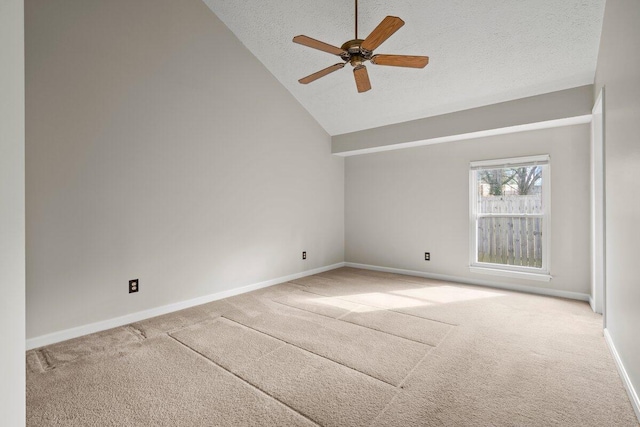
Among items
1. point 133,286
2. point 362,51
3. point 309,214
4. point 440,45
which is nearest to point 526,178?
point 440,45

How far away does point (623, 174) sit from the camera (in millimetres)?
1961

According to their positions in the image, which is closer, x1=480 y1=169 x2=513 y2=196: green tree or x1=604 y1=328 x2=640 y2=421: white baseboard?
x1=604 y1=328 x2=640 y2=421: white baseboard

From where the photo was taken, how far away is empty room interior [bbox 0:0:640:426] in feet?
5.74

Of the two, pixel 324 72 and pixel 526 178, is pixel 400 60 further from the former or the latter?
pixel 526 178

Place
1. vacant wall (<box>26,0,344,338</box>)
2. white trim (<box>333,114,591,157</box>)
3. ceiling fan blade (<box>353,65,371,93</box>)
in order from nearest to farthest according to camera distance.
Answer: vacant wall (<box>26,0,344,338</box>) → ceiling fan blade (<box>353,65,371,93</box>) → white trim (<box>333,114,591,157</box>)

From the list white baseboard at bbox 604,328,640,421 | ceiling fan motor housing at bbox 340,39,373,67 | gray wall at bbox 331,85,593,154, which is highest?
ceiling fan motor housing at bbox 340,39,373,67

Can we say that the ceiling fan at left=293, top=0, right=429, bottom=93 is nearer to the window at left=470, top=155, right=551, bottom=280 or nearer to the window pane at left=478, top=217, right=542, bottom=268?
the window at left=470, top=155, right=551, bottom=280

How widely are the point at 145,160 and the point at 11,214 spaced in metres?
2.18

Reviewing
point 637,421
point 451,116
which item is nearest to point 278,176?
point 451,116

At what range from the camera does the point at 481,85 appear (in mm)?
3578

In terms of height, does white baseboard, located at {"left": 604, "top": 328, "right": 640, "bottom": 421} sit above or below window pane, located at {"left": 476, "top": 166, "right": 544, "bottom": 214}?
below

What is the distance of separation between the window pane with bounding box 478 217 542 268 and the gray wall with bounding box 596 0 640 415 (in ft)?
5.04

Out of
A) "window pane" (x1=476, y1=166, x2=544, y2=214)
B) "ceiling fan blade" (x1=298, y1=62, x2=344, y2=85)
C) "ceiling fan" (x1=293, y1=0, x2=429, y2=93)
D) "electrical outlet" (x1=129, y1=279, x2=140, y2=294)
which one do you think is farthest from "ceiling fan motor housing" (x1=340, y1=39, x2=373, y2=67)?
"electrical outlet" (x1=129, y1=279, x2=140, y2=294)

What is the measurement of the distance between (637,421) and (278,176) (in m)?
3.89
